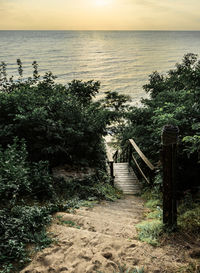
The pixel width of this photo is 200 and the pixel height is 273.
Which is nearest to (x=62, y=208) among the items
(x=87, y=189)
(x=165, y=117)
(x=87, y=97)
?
(x=87, y=189)

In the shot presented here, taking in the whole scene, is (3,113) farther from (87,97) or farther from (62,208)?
(87,97)

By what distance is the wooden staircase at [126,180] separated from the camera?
285 inches

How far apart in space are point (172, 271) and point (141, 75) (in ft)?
160

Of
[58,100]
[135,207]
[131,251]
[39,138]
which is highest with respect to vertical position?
[58,100]

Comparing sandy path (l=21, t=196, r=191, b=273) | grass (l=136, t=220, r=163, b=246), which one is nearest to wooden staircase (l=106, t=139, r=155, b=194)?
grass (l=136, t=220, r=163, b=246)

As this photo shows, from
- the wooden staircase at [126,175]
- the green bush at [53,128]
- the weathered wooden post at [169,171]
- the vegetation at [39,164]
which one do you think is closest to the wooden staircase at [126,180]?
the wooden staircase at [126,175]

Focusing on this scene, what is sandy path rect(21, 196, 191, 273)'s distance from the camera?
240 cm

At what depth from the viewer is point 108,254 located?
103 inches

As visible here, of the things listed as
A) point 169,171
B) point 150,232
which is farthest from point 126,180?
point 169,171

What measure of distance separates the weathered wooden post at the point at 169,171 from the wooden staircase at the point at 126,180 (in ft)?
12.3

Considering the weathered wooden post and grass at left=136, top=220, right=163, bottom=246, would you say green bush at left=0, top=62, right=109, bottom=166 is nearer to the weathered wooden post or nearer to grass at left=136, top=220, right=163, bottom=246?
grass at left=136, top=220, right=163, bottom=246

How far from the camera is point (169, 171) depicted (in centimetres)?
321

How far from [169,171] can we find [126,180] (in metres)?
4.88

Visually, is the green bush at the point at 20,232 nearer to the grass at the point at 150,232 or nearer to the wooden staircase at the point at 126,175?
the grass at the point at 150,232
